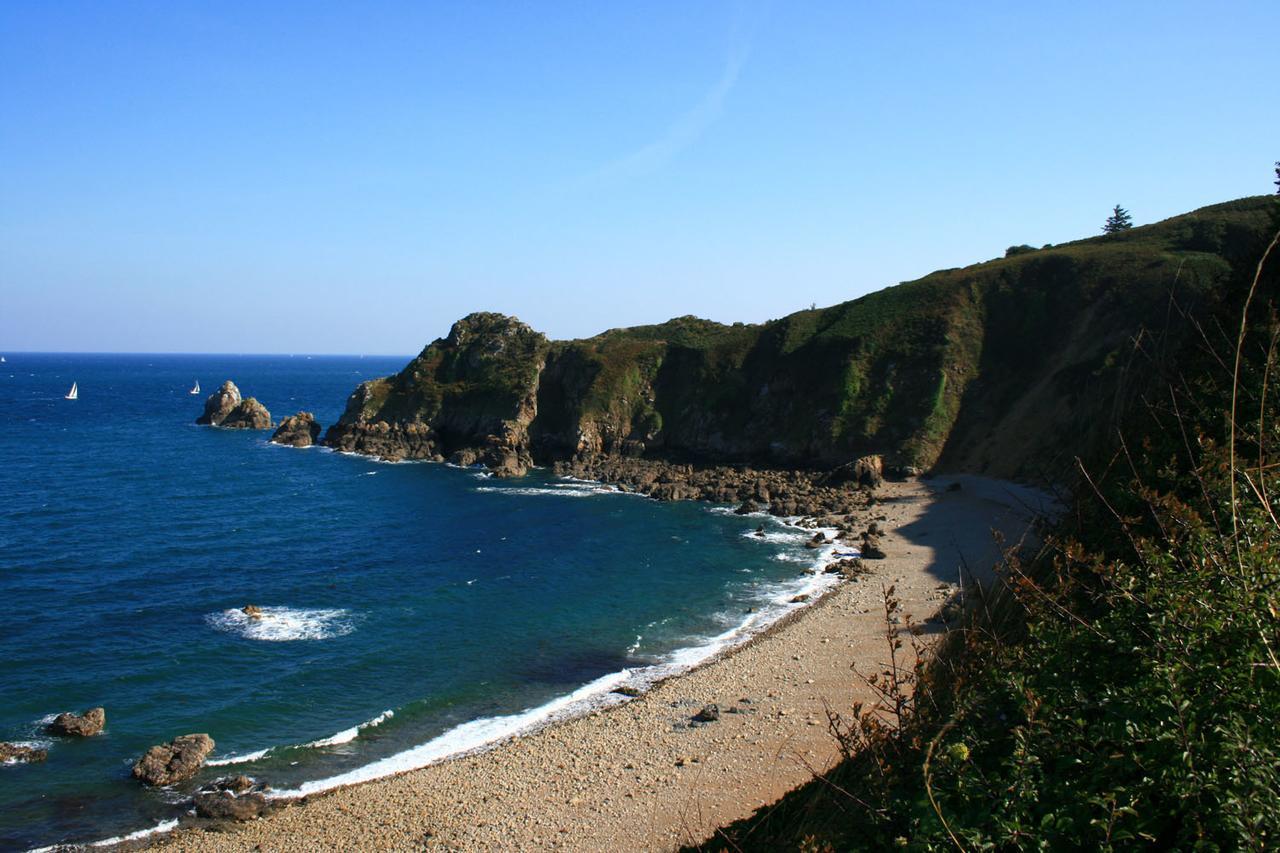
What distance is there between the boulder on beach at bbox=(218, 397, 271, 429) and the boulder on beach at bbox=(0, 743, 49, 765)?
3746 inches

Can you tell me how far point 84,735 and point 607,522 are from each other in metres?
37.3

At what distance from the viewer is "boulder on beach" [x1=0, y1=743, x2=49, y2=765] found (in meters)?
25.8

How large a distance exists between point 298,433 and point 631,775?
283ft

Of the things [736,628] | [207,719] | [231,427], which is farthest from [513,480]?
[231,427]

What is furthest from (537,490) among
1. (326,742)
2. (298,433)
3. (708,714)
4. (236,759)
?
(236,759)

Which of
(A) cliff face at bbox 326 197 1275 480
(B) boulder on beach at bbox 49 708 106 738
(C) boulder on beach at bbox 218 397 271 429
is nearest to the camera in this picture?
(B) boulder on beach at bbox 49 708 106 738

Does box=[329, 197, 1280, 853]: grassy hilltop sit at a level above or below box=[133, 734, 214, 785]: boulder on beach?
above

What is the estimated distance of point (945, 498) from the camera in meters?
61.4

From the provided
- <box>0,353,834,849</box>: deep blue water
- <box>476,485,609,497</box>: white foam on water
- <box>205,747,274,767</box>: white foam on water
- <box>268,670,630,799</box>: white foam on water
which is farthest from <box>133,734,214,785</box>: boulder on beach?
<box>476,485,609,497</box>: white foam on water

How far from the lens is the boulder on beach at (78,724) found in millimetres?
27516

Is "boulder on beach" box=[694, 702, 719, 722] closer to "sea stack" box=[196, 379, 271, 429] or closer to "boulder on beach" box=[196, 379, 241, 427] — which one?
"sea stack" box=[196, 379, 271, 429]

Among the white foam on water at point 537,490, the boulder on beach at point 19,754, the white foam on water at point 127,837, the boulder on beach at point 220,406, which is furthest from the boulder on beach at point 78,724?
the boulder on beach at point 220,406

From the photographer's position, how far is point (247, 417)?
115625 millimetres

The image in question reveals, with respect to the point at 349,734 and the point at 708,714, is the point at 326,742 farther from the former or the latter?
the point at 708,714
